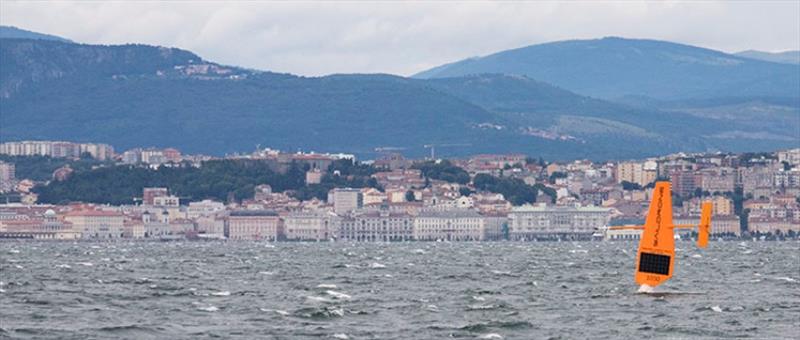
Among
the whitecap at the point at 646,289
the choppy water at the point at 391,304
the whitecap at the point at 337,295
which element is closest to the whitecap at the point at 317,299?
the choppy water at the point at 391,304

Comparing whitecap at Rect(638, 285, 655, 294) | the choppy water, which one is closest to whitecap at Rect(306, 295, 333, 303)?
the choppy water

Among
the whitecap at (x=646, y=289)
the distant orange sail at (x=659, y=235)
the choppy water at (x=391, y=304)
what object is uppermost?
the distant orange sail at (x=659, y=235)

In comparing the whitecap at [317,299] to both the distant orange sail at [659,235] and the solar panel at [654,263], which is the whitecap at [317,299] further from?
the distant orange sail at [659,235]

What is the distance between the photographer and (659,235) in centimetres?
5322

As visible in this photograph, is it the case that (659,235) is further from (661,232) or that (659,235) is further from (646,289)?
(646,289)

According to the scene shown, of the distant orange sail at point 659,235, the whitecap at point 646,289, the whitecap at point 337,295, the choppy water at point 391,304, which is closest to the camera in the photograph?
the choppy water at point 391,304

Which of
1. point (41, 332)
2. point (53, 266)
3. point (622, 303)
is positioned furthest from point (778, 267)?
point (41, 332)

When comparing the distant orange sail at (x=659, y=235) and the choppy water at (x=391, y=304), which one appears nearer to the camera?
the choppy water at (x=391, y=304)

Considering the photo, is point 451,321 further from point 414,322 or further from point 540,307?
point 540,307

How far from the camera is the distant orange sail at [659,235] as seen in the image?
52625 millimetres

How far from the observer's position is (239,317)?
51.6 meters

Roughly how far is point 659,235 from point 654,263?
1.41 metres

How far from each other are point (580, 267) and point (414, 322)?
125 feet

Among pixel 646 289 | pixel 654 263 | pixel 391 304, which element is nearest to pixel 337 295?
pixel 391 304
